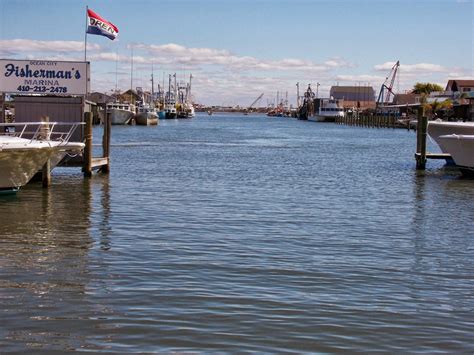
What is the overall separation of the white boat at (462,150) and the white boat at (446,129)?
1.12 metres

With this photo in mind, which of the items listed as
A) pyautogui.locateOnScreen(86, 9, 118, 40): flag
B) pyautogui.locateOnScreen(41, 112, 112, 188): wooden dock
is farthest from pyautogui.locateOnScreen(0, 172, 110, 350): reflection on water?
pyautogui.locateOnScreen(86, 9, 118, 40): flag

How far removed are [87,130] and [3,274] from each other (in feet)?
55.3

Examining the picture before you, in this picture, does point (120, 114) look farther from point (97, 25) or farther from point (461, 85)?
point (97, 25)

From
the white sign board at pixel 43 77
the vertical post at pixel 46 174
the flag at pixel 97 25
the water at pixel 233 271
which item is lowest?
the water at pixel 233 271

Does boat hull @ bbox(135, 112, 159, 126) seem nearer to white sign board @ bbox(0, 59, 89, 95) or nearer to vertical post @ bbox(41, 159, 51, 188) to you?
white sign board @ bbox(0, 59, 89, 95)

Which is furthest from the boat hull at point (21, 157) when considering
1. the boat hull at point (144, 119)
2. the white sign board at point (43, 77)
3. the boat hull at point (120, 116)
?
the boat hull at point (144, 119)

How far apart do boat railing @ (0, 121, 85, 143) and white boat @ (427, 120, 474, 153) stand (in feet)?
63.3

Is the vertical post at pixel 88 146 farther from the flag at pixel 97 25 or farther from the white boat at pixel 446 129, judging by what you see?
the white boat at pixel 446 129

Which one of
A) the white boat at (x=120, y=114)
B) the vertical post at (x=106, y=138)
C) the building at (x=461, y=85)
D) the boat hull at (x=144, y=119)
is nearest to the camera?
the vertical post at (x=106, y=138)

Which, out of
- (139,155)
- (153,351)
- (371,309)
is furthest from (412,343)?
(139,155)

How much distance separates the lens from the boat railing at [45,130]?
996 inches

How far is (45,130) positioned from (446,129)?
947 inches

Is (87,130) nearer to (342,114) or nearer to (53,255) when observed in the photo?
(53,255)

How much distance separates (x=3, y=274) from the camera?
13391mm
